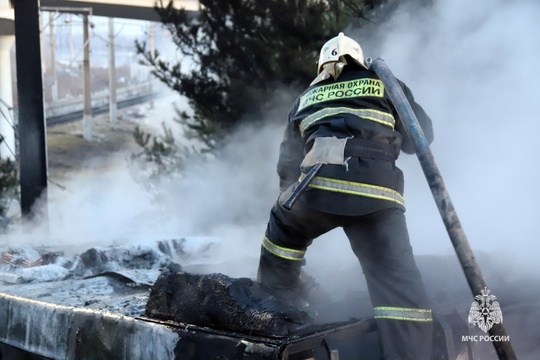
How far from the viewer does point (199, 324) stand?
9.07ft

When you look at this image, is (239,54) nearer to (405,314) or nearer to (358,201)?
(358,201)

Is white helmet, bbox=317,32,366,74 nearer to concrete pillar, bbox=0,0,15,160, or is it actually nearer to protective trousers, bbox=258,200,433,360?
protective trousers, bbox=258,200,433,360

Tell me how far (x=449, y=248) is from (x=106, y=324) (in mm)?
2720

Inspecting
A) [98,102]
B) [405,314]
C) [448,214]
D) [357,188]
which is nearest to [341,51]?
[357,188]

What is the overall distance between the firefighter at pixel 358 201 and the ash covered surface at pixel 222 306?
0.27 m

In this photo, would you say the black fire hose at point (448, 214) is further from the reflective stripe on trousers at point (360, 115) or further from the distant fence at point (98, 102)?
the distant fence at point (98, 102)

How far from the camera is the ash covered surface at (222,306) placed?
8.51ft

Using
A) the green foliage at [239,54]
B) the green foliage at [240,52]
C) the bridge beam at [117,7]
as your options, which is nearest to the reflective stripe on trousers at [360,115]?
the green foliage at [239,54]

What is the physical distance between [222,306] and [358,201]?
68 centimetres

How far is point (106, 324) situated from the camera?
2.99m

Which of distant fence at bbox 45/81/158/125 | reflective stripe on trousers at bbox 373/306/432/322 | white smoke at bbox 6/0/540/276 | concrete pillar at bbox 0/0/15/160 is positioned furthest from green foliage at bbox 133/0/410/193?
distant fence at bbox 45/81/158/125

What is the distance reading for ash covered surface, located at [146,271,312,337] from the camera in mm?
2594

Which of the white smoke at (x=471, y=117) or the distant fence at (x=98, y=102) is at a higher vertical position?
the distant fence at (x=98, y=102)

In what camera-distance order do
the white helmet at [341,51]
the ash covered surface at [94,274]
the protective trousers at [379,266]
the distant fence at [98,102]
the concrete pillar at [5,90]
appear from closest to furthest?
1. the protective trousers at [379,266]
2. the white helmet at [341,51]
3. the ash covered surface at [94,274]
4. the concrete pillar at [5,90]
5. the distant fence at [98,102]
